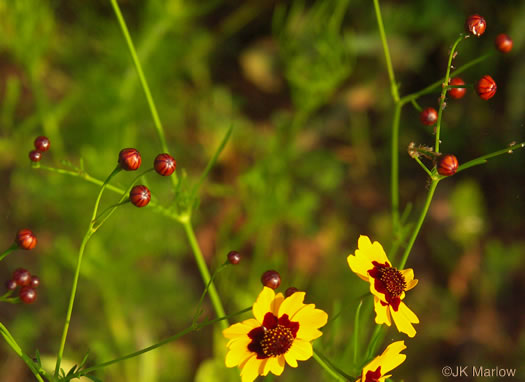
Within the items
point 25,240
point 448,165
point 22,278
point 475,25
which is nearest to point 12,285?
point 22,278

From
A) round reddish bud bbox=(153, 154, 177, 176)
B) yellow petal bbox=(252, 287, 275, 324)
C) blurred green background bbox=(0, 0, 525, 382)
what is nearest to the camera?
yellow petal bbox=(252, 287, 275, 324)

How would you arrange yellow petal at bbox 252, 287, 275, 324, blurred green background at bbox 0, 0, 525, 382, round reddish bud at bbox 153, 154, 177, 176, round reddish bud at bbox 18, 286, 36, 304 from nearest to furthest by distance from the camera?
yellow petal at bbox 252, 287, 275, 324 < round reddish bud at bbox 153, 154, 177, 176 < round reddish bud at bbox 18, 286, 36, 304 < blurred green background at bbox 0, 0, 525, 382

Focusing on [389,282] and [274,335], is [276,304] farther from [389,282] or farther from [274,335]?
[389,282]

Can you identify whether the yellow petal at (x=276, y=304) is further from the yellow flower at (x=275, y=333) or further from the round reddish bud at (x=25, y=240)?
the round reddish bud at (x=25, y=240)

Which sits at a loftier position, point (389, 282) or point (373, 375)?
point (389, 282)

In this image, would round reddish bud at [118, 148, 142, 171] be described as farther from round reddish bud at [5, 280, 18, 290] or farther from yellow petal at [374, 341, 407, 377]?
yellow petal at [374, 341, 407, 377]

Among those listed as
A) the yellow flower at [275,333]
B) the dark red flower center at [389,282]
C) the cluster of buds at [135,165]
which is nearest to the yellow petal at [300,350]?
the yellow flower at [275,333]

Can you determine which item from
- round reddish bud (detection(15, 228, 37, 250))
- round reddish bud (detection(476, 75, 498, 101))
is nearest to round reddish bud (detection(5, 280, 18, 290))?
round reddish bud (detection(15, 228, 37, 250))

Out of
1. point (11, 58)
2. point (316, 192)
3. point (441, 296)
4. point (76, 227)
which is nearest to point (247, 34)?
point (316, 192)
